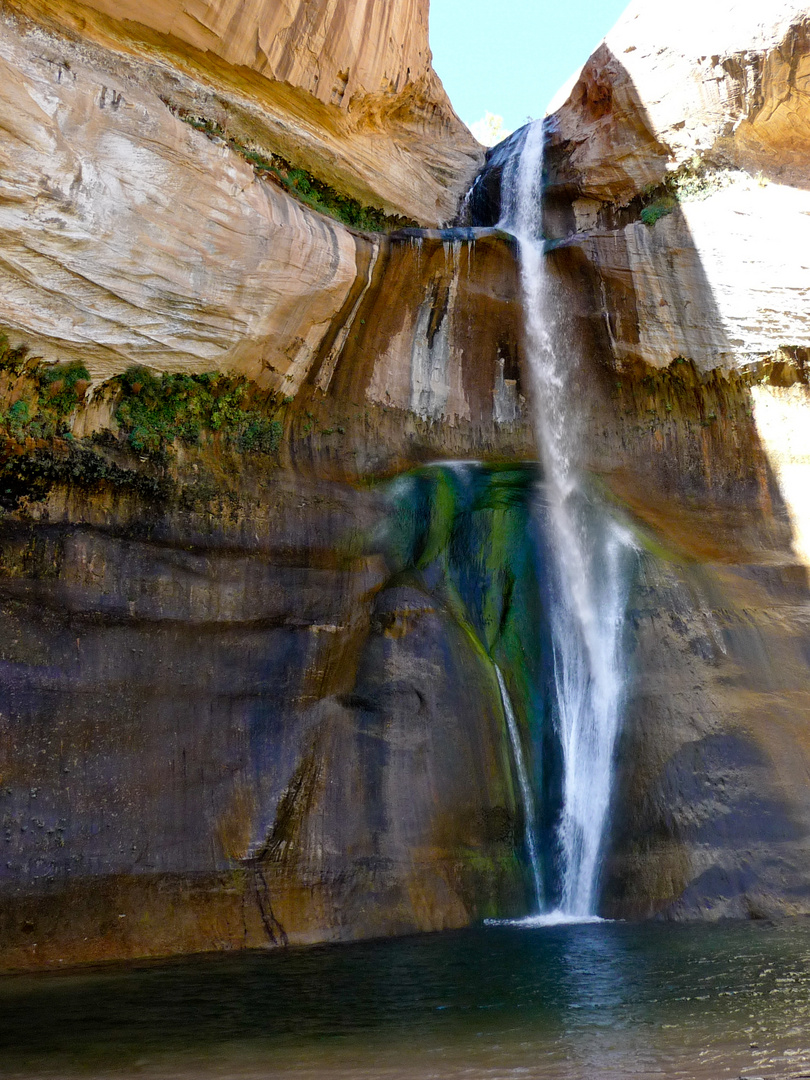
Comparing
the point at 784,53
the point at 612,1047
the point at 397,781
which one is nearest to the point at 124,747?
the point at 397,781

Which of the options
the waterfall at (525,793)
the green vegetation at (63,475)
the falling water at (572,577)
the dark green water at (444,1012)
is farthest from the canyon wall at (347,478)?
the dark green water at (444,1012)

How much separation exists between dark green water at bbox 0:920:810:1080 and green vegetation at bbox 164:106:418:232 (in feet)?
31.1

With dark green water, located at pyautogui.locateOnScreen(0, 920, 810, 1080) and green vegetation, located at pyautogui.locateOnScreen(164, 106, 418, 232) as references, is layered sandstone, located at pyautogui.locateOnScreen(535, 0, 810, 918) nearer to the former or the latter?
green vegetation, located at pyautogui.locateOnScreen(164, 106, 418, 232)

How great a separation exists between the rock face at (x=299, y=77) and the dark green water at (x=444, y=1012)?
8328mm

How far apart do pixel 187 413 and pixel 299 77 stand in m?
5.41

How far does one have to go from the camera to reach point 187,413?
11508 mm

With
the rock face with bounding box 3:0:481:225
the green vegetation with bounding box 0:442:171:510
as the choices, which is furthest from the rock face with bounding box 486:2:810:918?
the green vegetation with bounding box 0:442:171:510

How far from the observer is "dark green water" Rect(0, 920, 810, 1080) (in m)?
4.52

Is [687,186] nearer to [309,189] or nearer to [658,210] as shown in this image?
[658,210]

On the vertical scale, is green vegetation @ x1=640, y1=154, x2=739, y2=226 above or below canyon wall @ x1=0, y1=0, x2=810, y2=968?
above

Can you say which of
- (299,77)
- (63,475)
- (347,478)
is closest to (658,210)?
(299,77)

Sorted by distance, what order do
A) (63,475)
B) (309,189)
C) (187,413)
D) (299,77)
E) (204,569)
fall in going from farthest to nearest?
(309,189) → (299,77) → (187,413) → (204,569) → (63,475)

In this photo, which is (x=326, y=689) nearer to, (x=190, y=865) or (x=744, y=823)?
(x=190, y=865)

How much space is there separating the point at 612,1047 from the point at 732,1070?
75 cm
